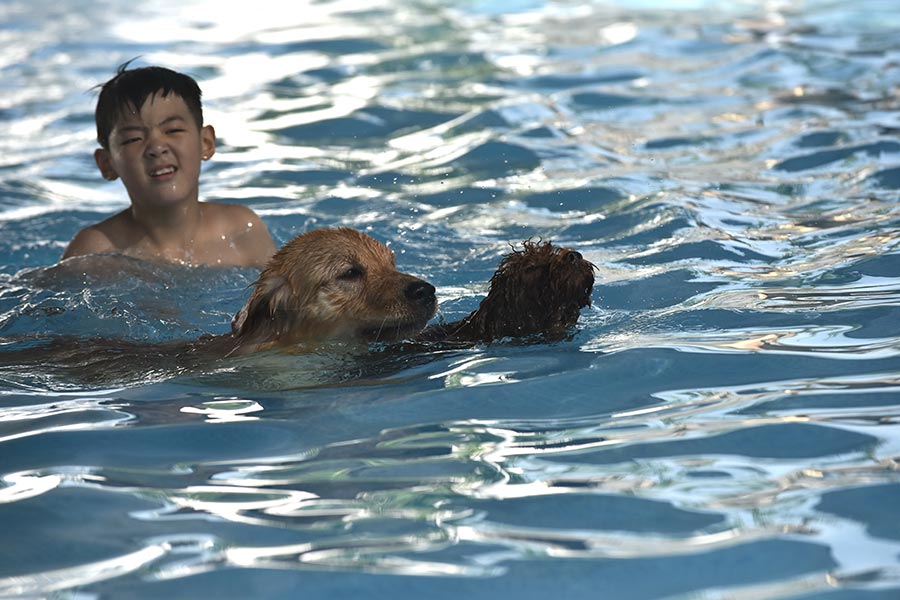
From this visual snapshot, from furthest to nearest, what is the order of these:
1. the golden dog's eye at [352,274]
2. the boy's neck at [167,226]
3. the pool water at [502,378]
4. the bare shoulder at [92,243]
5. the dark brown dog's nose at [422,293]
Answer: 1. the boy's neck at [167,226]
2. the bare shoulder at [92,243]
3. the golden dog's eye at [352,274]
4. the dark brown dog's nose at [422,293]
5. the pool water at [502,378]

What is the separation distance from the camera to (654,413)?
353cm

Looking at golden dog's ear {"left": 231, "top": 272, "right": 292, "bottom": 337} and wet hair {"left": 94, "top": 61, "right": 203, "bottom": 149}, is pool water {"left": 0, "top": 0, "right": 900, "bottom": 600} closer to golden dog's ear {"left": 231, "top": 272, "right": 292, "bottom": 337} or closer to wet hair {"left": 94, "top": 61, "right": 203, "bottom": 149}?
golden dog's ear {"left": 231, "top": 272, "right": 292, "bottom": 337}

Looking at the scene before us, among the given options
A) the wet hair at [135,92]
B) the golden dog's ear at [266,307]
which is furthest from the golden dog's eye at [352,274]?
the wet hair at [135,92]

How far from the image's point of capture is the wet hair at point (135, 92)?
18.6 feet

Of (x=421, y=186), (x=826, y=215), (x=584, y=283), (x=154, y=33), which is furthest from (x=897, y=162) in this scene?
(x=154, y=33)

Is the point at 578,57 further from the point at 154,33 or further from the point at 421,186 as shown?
the point at 154,33

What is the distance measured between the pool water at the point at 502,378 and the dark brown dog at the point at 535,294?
8 centimetres

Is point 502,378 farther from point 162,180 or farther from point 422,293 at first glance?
point 162,180

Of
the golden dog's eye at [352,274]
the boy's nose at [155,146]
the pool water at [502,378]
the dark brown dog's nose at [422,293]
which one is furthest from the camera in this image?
the boy's nose at [155,146]

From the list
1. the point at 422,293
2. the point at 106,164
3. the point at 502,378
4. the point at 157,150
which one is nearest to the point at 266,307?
the point at 422,293

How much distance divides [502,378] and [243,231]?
2.62m

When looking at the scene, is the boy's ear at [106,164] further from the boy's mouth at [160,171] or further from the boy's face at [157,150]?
the boy's mouth at [160,171]

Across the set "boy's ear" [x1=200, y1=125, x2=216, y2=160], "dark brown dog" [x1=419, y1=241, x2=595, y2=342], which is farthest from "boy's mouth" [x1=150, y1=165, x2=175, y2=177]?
"dark brown dog" [x1=419, y1=241, x2=595, y2=342]

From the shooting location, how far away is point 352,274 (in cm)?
429
